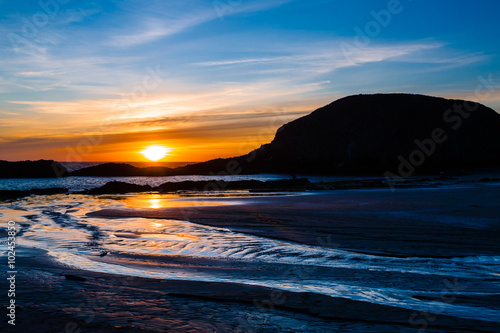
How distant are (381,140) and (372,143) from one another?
252 cm

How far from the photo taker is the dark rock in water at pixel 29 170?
349 feet

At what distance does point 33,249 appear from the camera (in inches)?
438

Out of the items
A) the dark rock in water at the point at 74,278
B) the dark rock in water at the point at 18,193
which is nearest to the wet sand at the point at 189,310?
the dark rock in water at the point at 74,278

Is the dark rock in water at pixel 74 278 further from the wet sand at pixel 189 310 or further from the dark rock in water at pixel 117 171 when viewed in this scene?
the dark rock in water at pixel 117 171

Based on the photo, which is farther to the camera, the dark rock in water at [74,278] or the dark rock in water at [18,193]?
the dark rock in water at [18,193]

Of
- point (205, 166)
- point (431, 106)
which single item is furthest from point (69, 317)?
point (431, 106)

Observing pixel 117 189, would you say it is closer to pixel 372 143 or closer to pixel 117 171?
pixel 117 171

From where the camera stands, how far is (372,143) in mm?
107625

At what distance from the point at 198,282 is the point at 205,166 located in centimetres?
10810

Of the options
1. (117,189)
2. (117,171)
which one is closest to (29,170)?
(117,171)

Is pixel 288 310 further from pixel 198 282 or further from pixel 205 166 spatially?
pixel 205 166

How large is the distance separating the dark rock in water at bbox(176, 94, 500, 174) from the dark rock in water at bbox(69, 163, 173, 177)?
665cm

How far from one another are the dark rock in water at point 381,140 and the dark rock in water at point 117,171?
21.8ft

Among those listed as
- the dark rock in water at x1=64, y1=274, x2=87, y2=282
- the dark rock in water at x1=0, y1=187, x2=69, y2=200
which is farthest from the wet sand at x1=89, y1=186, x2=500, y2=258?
the dark rock in water at x1=0, y1=187, x2=69, y2=200
